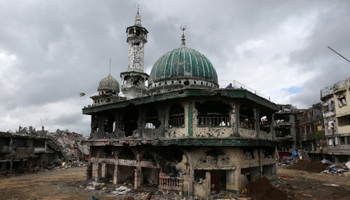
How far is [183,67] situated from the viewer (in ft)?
79.8

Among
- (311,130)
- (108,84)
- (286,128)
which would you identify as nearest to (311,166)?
(311,130)

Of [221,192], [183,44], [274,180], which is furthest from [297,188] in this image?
[183,44]

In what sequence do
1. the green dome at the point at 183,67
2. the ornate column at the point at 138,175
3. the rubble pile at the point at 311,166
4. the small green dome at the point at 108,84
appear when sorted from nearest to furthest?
the ornate column at the point at 138,175 → the green dome at the point at 183,67 → the rubble pile at the point at 311,166 → the small green dome at the point at 108,84

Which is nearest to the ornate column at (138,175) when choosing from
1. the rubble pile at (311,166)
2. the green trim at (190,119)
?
the green trim at (190,119)

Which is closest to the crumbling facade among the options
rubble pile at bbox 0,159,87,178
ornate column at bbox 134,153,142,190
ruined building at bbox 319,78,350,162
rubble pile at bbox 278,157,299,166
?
rubble pile at bbox 278,157,299,166

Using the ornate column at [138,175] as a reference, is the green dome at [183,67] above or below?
above

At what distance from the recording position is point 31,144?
4131cm

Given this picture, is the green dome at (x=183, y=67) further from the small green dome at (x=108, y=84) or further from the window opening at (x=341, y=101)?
the window opening at (x=341, y=101)

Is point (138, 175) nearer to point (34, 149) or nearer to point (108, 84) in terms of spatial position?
point (108, 84)

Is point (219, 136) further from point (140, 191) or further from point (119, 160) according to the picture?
point (119, 160)

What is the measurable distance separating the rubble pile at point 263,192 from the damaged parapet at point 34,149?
19.5 m

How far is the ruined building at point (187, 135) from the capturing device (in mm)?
18328

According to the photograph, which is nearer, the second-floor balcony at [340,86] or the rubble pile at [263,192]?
the rubble pile at [263,192]

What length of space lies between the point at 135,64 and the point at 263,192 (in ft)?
84.2
